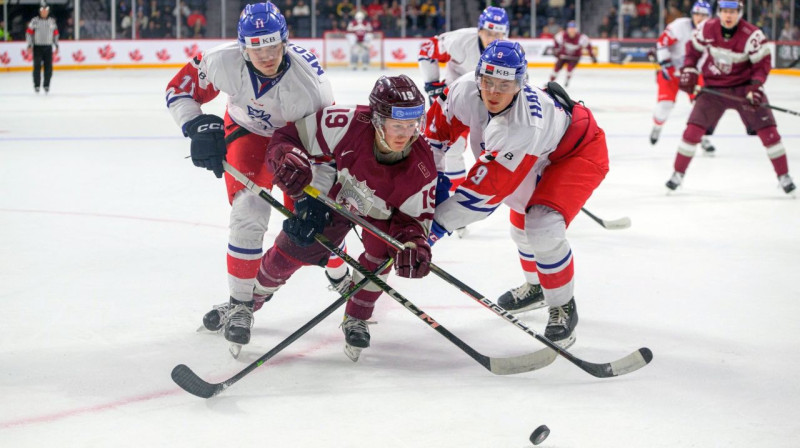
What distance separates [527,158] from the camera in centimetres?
280

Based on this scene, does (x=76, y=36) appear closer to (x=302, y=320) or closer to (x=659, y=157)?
(x=659, y=157)

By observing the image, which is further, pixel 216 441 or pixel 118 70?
pixel 118 70

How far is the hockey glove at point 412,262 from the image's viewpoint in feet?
8.38

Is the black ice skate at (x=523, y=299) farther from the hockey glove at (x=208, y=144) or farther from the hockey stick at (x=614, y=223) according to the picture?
the hockey stick at (x=614, y=223)

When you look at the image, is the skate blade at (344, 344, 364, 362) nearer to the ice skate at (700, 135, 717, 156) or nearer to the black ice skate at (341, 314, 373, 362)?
the black ice skate at (341, 314, 373, 362)

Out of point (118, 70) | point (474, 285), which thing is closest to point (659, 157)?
point (474, 285)

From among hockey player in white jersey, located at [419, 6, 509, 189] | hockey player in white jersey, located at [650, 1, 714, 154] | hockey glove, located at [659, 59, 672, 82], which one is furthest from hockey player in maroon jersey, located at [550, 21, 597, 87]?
hockey player in white jersey, located at [419, 6, 509, 189]

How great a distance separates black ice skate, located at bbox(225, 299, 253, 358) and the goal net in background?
52.9 ft

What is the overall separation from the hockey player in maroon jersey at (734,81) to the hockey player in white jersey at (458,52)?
1.43 m

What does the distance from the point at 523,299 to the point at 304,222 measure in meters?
1.10

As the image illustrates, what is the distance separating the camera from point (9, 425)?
2.31m

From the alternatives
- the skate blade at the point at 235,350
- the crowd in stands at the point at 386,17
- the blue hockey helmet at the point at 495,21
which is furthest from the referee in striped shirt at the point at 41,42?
the skate blade at the point at 235,350

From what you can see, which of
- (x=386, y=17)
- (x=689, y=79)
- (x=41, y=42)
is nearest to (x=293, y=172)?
(x=689, y=79)

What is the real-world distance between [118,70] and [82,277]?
14333 mm
